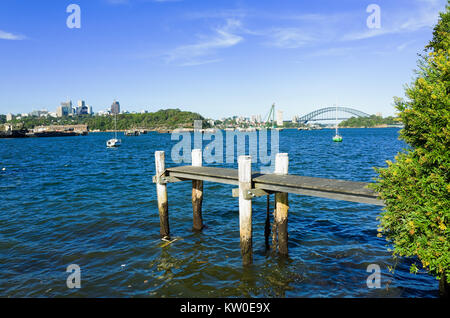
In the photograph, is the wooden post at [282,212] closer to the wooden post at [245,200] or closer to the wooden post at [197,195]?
the wooden post at [245,200]

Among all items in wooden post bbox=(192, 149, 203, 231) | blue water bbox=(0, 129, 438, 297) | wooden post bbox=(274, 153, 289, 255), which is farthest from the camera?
wooden post bbox=(192, 149, 203, 231)

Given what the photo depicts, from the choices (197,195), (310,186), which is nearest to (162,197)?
(197,195)

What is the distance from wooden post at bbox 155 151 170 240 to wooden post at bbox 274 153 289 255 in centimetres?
537

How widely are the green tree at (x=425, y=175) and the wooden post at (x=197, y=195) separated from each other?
941 cm

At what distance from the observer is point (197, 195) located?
604 inches

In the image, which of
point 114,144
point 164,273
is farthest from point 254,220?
point 114,144

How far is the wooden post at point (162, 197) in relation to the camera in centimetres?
1451

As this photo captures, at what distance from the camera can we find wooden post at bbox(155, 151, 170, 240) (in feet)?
47.6

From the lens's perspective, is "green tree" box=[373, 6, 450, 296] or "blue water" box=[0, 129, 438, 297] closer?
"green tree" box=[373, 6, 450, 296]

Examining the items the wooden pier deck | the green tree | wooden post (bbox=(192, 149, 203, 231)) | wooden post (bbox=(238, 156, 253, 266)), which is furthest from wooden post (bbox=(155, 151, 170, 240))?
the green tree

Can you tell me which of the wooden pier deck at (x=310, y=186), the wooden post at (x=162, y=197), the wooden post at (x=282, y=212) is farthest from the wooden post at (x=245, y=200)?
the wooden post at (x=162, y=197)

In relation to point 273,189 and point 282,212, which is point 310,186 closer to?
point 273,189

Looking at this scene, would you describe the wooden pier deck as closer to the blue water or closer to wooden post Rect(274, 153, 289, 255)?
wooden post Rect(274, 153, 289, 255)

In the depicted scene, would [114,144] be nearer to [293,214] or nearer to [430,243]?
[293,214]
